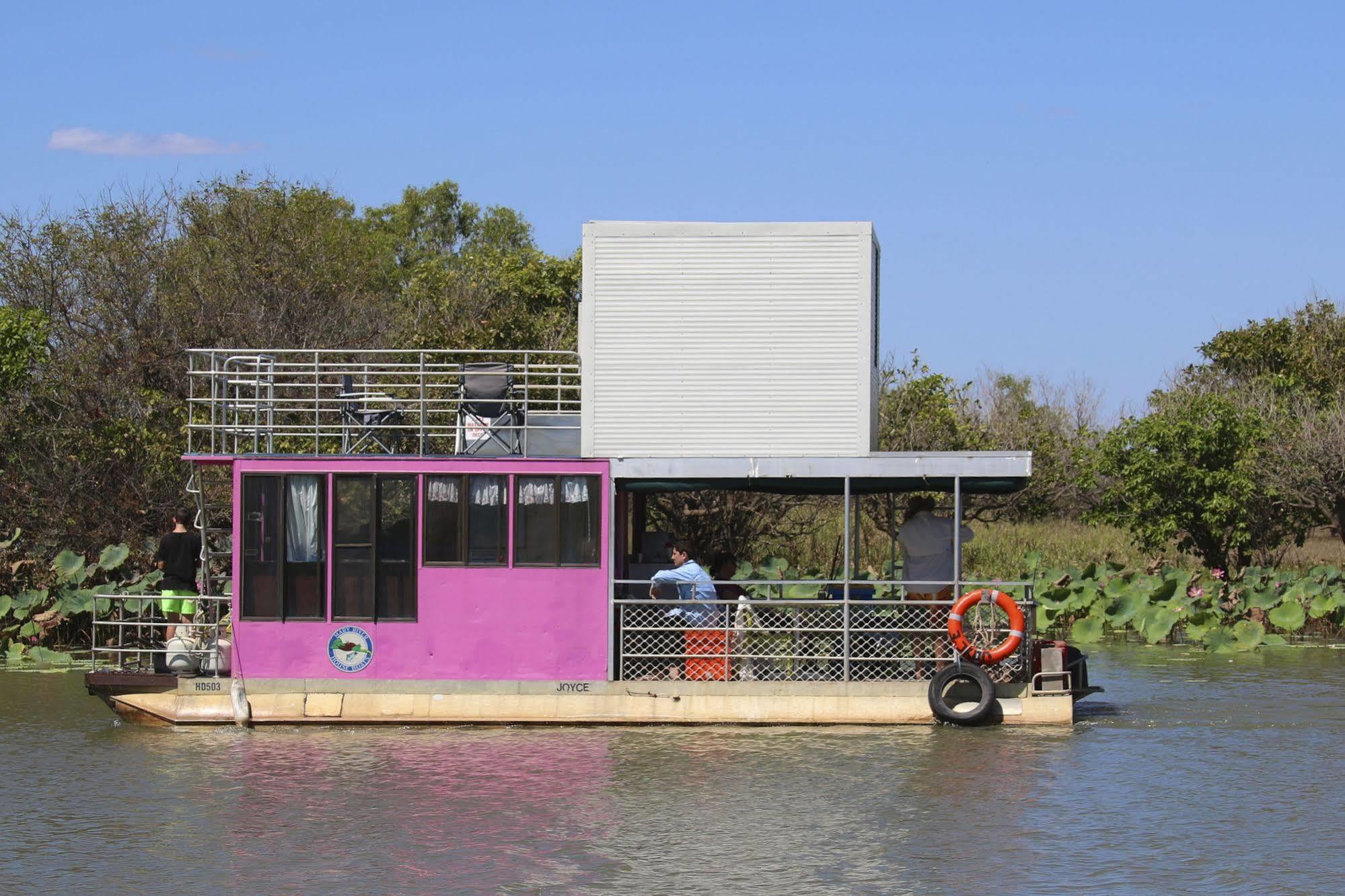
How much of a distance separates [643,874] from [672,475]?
237 inches

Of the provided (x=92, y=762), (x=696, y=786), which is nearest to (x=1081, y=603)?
(x=696, y=786)

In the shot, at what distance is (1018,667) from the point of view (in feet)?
55.5

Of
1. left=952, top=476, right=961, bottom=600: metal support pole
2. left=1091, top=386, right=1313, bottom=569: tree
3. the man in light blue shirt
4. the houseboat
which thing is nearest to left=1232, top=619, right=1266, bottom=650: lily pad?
left=1091, top=386, right=1313, bottom=569: tree

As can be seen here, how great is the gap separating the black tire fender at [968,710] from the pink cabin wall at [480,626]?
329 cm

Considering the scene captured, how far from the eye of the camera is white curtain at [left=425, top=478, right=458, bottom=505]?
54.6 feet

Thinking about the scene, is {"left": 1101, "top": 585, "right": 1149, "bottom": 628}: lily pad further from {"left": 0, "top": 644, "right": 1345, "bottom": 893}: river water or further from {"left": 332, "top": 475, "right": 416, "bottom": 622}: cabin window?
{"left": 332, "top": 475, "right": 416, "bottom": 622}: cabin window

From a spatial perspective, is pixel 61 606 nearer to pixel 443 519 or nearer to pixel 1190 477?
pixel 443 519

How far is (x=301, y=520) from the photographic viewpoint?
16719mm

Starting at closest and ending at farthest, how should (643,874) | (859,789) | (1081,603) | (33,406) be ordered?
1. (643,874)
2. (859,789)
3. (1081,603)
4. (33,406)

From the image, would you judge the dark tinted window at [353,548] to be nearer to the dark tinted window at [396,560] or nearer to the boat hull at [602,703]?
the dark tinted window at [396,560]

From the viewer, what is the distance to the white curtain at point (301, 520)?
16.7 metres

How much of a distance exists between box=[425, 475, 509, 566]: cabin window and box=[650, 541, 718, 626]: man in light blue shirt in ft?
5.46

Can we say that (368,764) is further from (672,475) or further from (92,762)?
(672,475)

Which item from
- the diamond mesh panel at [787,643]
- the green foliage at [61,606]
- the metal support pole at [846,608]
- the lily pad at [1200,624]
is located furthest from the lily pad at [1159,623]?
the green foliage at [61,606]
